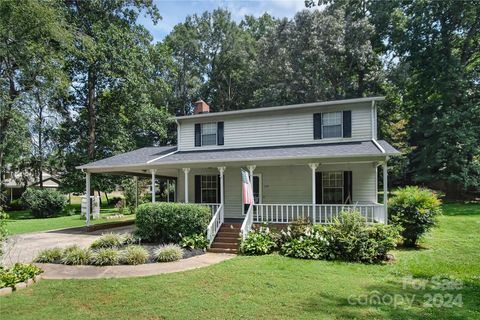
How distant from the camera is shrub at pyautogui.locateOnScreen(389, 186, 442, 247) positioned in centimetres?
1024

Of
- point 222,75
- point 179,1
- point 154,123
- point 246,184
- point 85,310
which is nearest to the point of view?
point 85,310

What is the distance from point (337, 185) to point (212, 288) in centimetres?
821

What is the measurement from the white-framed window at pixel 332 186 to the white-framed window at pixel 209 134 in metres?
5.77

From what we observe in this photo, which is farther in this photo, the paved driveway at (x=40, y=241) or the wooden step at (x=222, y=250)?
the wooden step at (x=222, y=250)

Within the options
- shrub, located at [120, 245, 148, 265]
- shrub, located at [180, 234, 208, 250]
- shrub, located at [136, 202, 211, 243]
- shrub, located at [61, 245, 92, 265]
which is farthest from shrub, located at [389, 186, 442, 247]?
shrub, located at [61, 245, 92, 265]

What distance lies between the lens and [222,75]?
3628 cm

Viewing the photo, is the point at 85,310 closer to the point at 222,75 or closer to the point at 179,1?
the point at 179,1

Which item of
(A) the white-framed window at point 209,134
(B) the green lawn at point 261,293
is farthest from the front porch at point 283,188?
(B) the green lawn at point 261,293

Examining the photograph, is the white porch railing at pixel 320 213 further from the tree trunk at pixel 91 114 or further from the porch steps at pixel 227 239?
the tree trunk at pixel 91 114

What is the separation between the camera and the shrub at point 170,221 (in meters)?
10.8

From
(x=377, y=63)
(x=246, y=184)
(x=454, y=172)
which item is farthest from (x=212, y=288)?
(x=377, y=63)

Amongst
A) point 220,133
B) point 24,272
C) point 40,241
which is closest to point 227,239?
point 24,272

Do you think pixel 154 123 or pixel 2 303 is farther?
pixel 154 123

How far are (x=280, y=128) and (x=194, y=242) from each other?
6875mm
